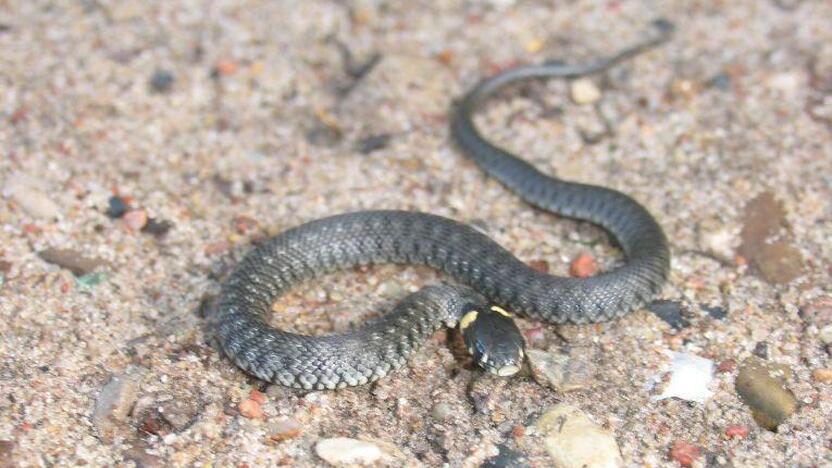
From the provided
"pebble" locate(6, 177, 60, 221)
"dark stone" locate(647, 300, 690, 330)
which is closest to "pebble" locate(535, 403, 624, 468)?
"dark stone" locate(647, 300, 690, 330)

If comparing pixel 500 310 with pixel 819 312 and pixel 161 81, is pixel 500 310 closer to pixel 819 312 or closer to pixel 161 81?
pixel 819 312

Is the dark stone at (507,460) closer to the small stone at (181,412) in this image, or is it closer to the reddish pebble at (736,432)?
the reddish pebble at (736,432)

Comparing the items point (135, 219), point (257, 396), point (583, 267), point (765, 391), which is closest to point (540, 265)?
point (583, 267)

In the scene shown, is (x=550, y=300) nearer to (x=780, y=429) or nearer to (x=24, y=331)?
(x=780, y=429)

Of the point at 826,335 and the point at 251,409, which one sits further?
the point at 826,335

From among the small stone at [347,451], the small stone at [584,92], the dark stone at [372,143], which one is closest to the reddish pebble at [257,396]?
the small stone at [347,451]

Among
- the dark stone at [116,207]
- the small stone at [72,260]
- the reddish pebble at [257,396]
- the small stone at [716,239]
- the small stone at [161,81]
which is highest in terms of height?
the small stone at [161,81]
